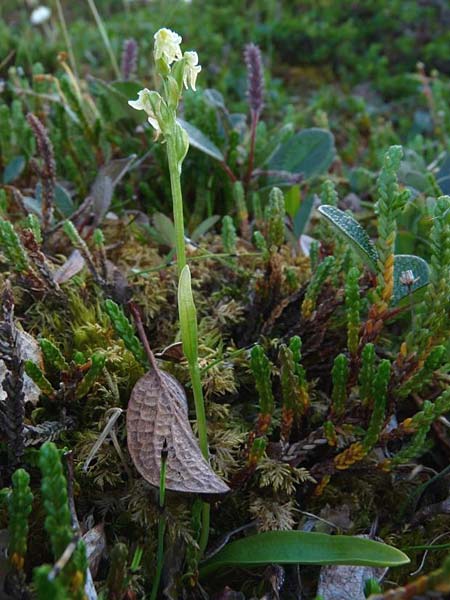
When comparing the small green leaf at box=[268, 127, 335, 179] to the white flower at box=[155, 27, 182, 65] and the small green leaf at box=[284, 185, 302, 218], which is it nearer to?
the small green leaf at box=[284, 185, 302, 218]

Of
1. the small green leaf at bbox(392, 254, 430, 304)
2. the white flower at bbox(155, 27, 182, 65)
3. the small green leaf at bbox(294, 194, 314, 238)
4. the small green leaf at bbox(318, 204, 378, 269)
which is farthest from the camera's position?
the small green leaf at bbox(294, 194, 314, 238)

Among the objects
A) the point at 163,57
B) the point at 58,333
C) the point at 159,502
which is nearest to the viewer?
the point at 163,57

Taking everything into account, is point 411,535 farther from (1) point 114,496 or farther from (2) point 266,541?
(1) point 114,496

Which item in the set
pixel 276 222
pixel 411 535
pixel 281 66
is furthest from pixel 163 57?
pixel 281 66

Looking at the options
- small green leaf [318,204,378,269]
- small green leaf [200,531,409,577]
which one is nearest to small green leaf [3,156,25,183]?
small green leaf [318,204,378,269]

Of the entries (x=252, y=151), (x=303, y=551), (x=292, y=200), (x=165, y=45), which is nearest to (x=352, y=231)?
(x=165, y=45)

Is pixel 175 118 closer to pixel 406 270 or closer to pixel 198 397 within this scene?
pixel 198 397

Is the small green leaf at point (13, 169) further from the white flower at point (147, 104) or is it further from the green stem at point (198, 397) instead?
the green stem at point (198, 397)
